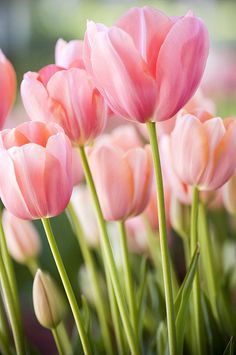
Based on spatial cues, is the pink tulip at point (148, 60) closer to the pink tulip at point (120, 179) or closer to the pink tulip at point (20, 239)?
the pink tulip at point (120, 179)

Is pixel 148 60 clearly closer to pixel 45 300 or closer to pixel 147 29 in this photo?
pixel 147 29

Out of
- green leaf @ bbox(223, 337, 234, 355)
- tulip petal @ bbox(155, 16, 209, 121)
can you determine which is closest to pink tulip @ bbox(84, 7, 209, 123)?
tulip petal @ bbox(155, 16, 209, 121)

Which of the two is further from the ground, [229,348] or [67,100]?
[67,100]

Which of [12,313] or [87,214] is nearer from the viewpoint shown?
[12,313]

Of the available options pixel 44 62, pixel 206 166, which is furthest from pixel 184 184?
pixel 44 62

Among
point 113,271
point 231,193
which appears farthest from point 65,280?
point 231,193

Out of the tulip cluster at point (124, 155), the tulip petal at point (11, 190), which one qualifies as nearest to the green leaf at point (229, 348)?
the tulip cluster at point (124, 155)

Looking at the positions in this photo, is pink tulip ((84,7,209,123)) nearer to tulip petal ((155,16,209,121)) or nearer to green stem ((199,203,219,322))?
tulip petal ((155,16,209,121))
